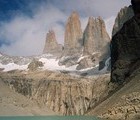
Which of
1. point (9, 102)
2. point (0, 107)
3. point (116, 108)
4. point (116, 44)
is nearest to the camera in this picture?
point (116, 108)

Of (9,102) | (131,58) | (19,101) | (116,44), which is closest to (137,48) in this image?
(131,58)

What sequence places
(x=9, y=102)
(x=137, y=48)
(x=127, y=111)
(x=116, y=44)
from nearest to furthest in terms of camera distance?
(x=127, y=111), (x=137, y=48), (x=116, y=44), (x=9, y=102)

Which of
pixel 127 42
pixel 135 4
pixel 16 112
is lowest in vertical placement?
pixel 16 112

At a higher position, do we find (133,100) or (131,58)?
(131,58)

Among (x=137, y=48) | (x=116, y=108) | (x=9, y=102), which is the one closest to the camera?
(x=116, y=108)

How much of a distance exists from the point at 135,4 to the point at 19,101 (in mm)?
89736

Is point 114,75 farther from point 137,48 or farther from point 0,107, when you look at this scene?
point 0,107

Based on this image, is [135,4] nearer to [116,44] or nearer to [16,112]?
[116,44]

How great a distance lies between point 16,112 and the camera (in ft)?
575

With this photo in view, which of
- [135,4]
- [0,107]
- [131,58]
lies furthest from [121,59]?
[0,107]

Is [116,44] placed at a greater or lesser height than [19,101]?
greater

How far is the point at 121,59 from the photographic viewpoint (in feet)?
438

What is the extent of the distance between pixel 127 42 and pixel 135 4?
41.6 feet

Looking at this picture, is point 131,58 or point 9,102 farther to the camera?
point 9,102
